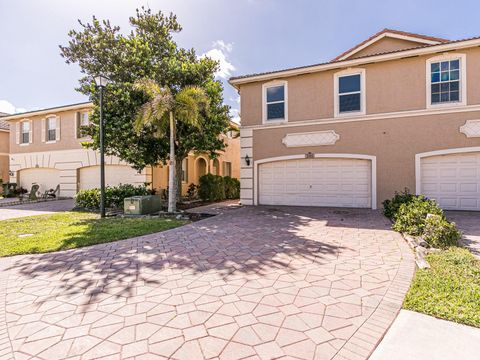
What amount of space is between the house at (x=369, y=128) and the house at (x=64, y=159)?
6.39 metres

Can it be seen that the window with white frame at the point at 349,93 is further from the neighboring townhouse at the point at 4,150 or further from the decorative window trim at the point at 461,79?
the neighboring townhouse at the point at 4,150

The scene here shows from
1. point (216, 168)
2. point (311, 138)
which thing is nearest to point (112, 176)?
point (216, 168)

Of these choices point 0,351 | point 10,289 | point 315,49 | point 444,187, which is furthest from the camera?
point 315,49

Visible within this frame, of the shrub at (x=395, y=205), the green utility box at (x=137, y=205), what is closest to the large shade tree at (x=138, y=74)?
the green utility box at (x=137, y=205)

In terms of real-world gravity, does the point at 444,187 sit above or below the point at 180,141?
below

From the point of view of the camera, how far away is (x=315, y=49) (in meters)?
13.5

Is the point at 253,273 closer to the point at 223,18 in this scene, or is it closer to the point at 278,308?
the point at 278,308

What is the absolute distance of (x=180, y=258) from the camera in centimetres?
534

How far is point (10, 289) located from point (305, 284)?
4601 mm

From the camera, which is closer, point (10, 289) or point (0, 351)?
point (0, 351)

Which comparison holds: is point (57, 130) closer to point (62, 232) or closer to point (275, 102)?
point (62, 232)

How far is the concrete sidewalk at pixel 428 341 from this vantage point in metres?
2.48

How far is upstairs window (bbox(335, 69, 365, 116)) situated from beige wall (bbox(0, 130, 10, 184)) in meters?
26.6

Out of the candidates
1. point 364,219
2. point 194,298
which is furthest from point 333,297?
point 364,219
